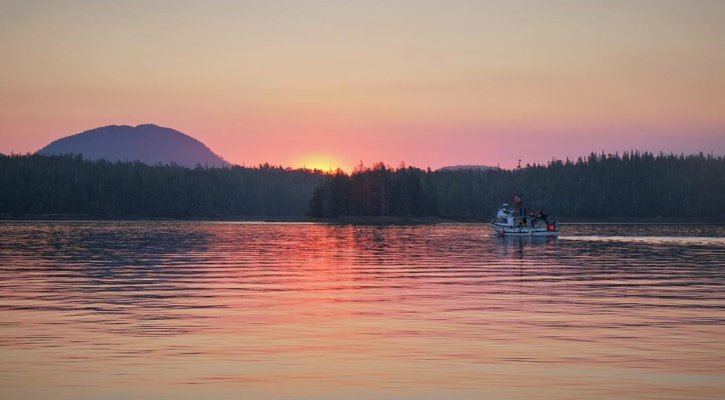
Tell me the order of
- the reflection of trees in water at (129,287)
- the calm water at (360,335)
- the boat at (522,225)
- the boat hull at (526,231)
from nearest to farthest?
the calm water at (360,335), the reflection of trees in water at (129,287), the boat hull at (526,231), the boat at (522,225)

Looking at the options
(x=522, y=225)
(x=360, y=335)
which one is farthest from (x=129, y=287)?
(x=522, y=225)

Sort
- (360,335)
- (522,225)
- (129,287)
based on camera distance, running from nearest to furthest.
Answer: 1. (360,335)
2. (129,287)
3. (522,225)

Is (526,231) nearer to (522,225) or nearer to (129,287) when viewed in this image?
(522,225)

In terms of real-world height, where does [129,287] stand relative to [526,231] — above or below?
below

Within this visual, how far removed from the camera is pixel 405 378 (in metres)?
26.2

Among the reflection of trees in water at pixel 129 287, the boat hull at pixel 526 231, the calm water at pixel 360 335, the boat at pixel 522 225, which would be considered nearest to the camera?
the calm water at pixel 360 335

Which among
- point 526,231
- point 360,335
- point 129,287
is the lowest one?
point 360,335

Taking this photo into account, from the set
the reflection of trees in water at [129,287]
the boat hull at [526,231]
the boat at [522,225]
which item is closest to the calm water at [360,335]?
the reflection of trees in water at [129,287]

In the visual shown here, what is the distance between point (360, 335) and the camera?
34.4m

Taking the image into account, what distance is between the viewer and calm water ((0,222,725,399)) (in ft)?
82.6

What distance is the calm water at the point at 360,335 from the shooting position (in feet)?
82.6

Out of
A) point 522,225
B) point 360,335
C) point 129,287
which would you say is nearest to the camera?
point 360,335

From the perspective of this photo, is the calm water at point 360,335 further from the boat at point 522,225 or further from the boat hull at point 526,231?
the boat at point 522,225

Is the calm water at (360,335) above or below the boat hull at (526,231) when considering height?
below
